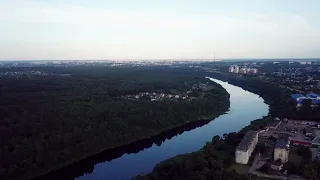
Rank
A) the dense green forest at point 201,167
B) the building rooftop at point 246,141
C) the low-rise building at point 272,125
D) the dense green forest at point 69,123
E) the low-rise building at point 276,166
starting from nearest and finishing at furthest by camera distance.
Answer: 1. the dense green forest at point 201,167
2. the low-rise building at point 276,166
3. the building rooftop at point 246,141
4. the dense green forest at point 69,123
5. the low-rise building at point 272,125

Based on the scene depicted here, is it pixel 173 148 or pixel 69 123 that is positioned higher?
pixel 69 123

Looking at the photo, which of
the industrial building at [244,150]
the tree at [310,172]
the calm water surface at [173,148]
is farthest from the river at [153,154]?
the tree at [310,172]

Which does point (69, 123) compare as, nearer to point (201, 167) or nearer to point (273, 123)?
point (201, 167)

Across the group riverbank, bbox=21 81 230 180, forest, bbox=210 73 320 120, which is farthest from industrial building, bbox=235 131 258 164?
forest, bbox=210 73 320 120

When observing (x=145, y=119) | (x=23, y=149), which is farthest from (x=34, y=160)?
(x=145, y=119)

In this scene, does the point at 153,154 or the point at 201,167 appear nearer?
the point at 201,167

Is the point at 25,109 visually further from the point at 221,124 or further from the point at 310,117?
the point at 310,117

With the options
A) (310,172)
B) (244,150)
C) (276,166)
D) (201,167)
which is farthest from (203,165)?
(310,172)

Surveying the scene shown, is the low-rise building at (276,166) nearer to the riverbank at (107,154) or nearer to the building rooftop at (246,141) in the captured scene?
the building rooftop at (246,141)
